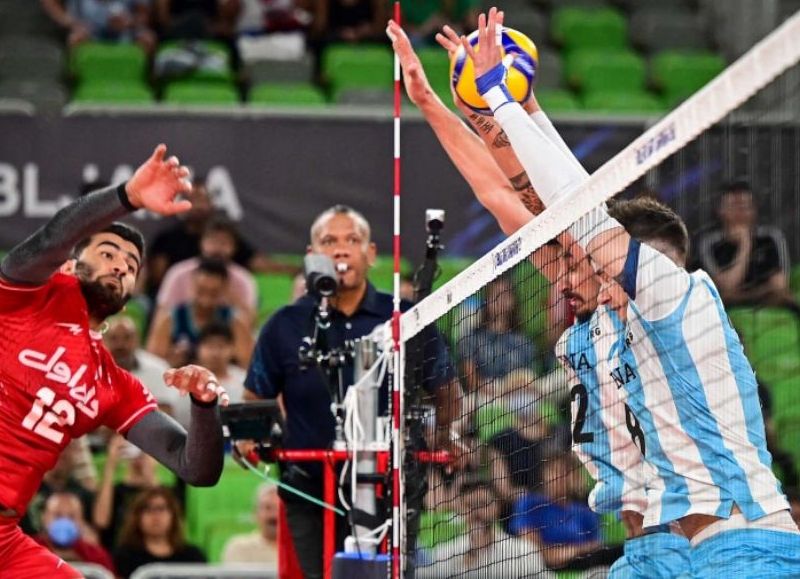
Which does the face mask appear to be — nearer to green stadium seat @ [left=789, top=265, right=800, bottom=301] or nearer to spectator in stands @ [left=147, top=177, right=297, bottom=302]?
spectator in stands @ [left=147, top=177, right=297, bottom=302]

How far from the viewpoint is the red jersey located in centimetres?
532

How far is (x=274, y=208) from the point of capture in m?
11.8

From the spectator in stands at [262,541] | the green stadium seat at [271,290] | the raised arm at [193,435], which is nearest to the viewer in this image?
the raised arm at [193,435]

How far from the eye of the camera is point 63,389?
539cm

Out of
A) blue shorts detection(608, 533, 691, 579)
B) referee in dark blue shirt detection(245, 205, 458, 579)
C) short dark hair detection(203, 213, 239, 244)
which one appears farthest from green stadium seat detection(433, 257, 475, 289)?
blue shorts detection(608, 533, 691, 579)

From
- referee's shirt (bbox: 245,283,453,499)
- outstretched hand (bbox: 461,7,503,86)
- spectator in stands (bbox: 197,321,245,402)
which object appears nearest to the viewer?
outstretched hand (bbox: 461,7,503,86)

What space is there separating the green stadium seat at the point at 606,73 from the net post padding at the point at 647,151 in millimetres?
8493

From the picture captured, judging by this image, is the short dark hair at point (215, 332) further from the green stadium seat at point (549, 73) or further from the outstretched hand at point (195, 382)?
the outstretched hand at point (195, 382)

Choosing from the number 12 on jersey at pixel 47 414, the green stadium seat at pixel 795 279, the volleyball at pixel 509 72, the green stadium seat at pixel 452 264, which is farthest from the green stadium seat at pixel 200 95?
the number 12 on jersey at pixel 47 414

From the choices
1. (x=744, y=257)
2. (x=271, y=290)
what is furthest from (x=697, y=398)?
(x=271, y=290)

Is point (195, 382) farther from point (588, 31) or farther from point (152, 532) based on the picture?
point (588, 31)

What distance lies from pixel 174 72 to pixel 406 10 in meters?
2.66

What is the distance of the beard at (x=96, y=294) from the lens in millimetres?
5551

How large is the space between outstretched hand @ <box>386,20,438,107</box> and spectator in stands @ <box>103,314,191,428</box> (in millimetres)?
4650
